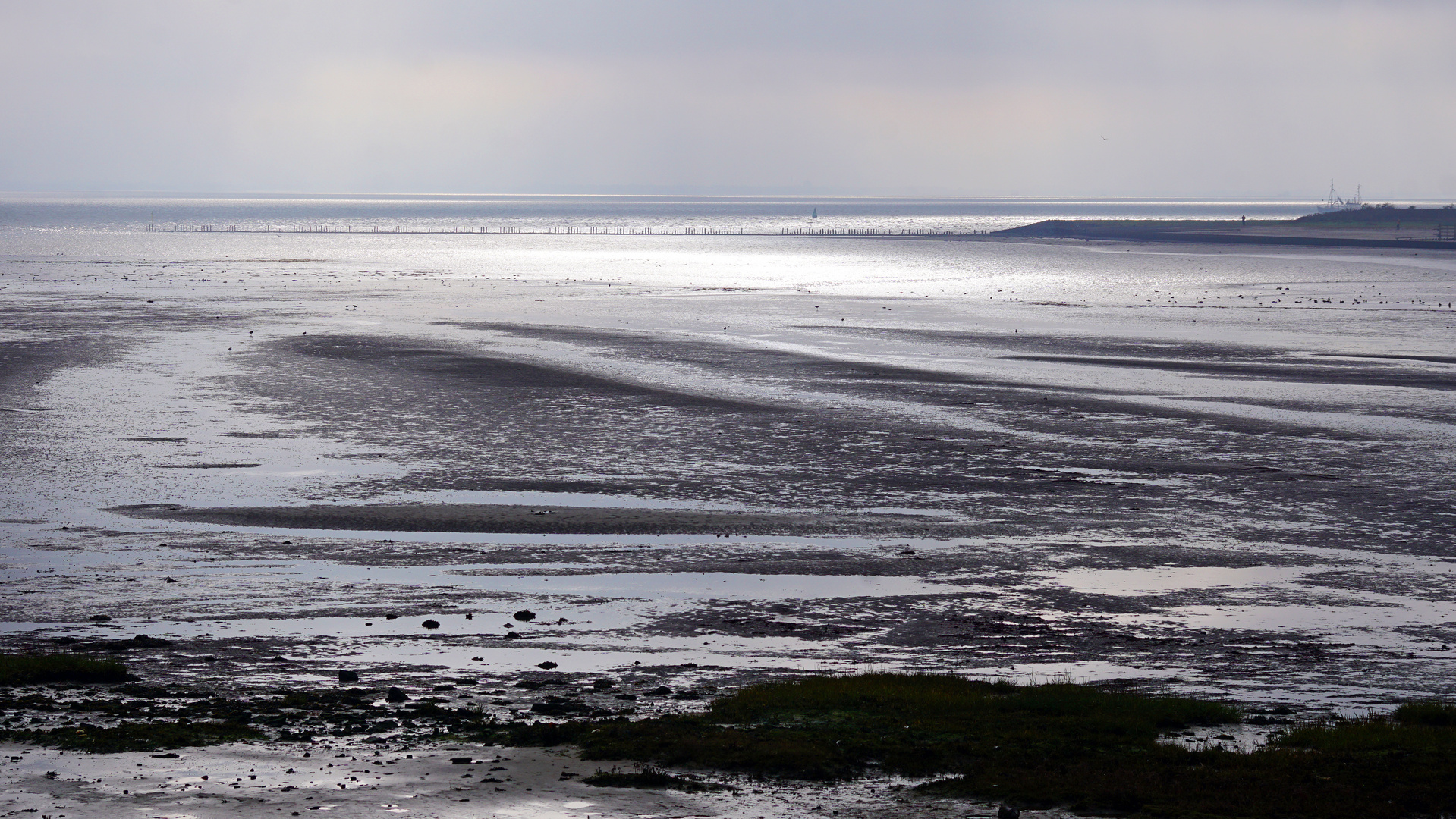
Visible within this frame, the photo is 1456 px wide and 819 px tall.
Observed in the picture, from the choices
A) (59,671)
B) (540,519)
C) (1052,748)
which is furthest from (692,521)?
(1052,748)

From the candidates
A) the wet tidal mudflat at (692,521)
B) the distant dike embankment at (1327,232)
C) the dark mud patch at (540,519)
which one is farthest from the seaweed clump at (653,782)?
the distant dike embankment at (1327,232)

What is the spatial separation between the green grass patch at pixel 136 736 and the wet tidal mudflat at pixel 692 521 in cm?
35

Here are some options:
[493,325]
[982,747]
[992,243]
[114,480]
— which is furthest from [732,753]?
[992,243]

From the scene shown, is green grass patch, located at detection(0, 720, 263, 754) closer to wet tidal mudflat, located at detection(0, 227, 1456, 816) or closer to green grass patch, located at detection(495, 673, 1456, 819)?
wet tidal mudflat, located at detection(0, 227, 1456, 816)

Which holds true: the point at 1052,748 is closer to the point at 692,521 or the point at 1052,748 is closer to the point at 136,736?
the point at 136,736

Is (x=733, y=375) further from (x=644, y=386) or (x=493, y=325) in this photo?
(x=493, y=325)

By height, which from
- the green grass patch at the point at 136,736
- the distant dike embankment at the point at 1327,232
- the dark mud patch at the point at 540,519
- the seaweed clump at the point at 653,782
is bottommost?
the dark mud patch at the point at 540,519

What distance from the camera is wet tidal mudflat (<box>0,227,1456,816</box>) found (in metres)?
16.3

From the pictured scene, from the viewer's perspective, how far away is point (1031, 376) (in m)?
44.5

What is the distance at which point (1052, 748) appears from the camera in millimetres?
13289

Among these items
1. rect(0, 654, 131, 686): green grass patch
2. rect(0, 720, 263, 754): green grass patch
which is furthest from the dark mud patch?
rect(0, 720, 263, 754): green grass patch

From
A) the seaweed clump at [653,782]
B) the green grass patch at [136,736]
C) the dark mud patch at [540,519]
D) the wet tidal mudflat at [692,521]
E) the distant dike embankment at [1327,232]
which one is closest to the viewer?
the seaweed clump at [653,782]

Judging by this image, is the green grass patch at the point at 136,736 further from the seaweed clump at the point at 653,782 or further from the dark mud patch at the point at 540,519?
the dark mud patch at the point at 540,519

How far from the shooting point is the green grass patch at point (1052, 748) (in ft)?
39.2
